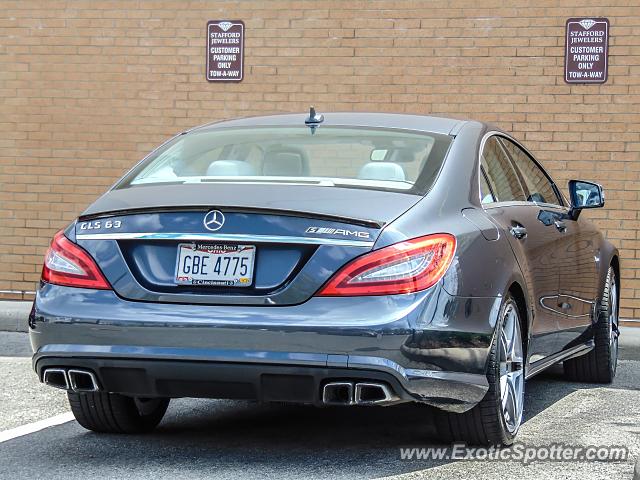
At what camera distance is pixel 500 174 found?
20.2ft

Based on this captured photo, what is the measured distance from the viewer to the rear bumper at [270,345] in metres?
4.70

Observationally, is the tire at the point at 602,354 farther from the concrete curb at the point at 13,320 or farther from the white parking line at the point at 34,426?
the concrete curb at the point at 13,320

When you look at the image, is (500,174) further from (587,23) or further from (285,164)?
(587,23)

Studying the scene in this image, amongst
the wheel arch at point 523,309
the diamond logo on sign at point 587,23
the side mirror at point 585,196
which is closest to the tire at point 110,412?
the wheel arch at point 523,309

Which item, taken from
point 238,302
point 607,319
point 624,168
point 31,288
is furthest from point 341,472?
point 31,288

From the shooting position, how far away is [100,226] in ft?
16.6

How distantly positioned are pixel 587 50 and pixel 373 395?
6791 mm

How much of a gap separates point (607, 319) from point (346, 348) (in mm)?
3536

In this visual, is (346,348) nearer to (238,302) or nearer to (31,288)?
(238,302)

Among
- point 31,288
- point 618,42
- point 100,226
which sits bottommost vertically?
point 31,288

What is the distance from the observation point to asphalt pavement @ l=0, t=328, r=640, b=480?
507cm

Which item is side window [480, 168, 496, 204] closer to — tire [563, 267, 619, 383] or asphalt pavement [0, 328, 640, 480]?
asphalt pavement [0, 328, 640, 480]

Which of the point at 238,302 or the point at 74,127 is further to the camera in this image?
the point at 74,127

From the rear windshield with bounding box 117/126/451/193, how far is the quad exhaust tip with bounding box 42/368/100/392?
0.90 meters
